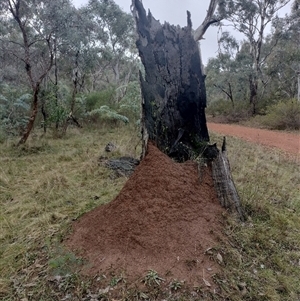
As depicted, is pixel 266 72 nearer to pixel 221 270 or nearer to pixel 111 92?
pixel 111 92

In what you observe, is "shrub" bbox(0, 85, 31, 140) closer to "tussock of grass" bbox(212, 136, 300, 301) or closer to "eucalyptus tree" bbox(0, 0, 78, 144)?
"eucalyptus tree" bbox(0, 0, 78, 144)

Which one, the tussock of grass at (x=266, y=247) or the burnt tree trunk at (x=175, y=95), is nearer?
the tussock of grass at (x=266, y=247)

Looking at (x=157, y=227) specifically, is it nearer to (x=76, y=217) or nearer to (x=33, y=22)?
→ (x=76, y=217)

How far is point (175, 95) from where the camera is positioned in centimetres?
376

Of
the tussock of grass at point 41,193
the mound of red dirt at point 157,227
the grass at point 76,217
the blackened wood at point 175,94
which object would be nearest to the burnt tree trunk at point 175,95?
the blackened wood at point 175,94

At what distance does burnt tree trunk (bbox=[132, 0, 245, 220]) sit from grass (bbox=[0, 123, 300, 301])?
1072 millimetres

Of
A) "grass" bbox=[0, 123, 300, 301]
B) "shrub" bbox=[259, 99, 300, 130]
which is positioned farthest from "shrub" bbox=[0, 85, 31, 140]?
"shrub" bbox=[259, 99, 300, 130]

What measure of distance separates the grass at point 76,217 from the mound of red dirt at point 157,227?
13 cm

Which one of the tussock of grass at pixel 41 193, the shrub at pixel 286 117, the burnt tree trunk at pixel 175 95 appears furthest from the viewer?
the shrub at pixel 286 117

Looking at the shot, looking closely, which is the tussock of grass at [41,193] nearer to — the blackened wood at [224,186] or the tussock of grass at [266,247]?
the blackened wood at [224,186]

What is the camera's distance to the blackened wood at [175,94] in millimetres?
3721

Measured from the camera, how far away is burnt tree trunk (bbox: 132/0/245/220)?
3715 mm

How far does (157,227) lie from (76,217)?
1.30 metres

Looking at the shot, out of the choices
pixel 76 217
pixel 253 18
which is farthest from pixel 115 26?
pixel 76 217
